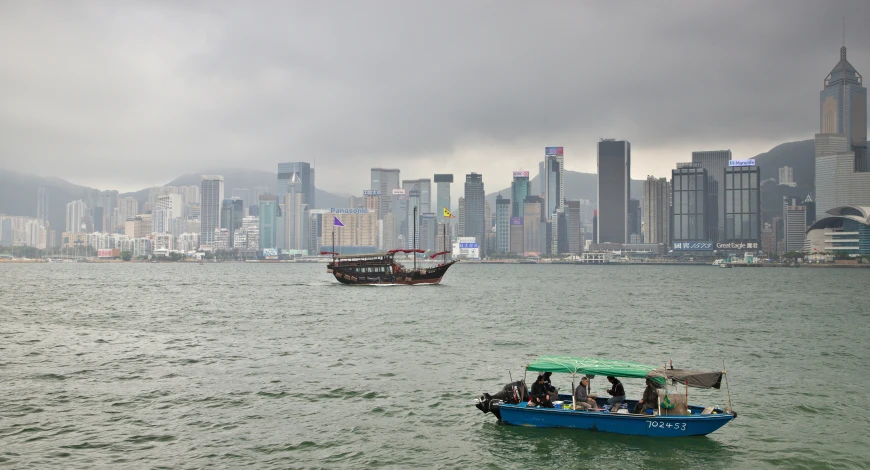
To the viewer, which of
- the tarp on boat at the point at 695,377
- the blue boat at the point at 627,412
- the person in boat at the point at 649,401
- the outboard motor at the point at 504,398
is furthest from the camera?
the outboard motor at the point at 504,398

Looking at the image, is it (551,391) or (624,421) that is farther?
(551,391)

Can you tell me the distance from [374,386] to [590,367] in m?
11.8

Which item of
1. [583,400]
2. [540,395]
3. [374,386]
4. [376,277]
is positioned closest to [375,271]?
[376,277]

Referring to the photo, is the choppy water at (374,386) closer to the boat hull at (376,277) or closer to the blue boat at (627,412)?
the blue boat at (627,412)

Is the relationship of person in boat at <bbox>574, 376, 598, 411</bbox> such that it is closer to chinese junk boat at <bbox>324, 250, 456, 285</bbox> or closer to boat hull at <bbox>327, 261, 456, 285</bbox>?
chinese junk boat at <bbox>324, 250, 456, 285</bbox>

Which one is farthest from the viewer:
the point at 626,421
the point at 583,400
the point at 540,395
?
the point at 540,395

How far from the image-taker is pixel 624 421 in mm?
23875

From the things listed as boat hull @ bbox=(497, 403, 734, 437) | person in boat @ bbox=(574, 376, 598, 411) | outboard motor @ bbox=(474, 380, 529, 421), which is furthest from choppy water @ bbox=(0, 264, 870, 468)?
person in boat @ bbox=(574, 376, 598, 411)

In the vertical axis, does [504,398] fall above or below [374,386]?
above

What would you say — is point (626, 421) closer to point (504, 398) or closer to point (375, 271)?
point (504, 398)

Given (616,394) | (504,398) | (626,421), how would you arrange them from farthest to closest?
(504,398), (616,394), (626,421)

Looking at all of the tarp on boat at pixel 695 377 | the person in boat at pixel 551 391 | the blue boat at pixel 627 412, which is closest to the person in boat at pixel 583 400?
the blue boat at pixel 627 412

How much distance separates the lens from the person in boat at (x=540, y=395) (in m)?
25.0

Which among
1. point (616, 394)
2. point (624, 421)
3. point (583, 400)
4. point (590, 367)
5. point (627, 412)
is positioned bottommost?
point (624, 421)
